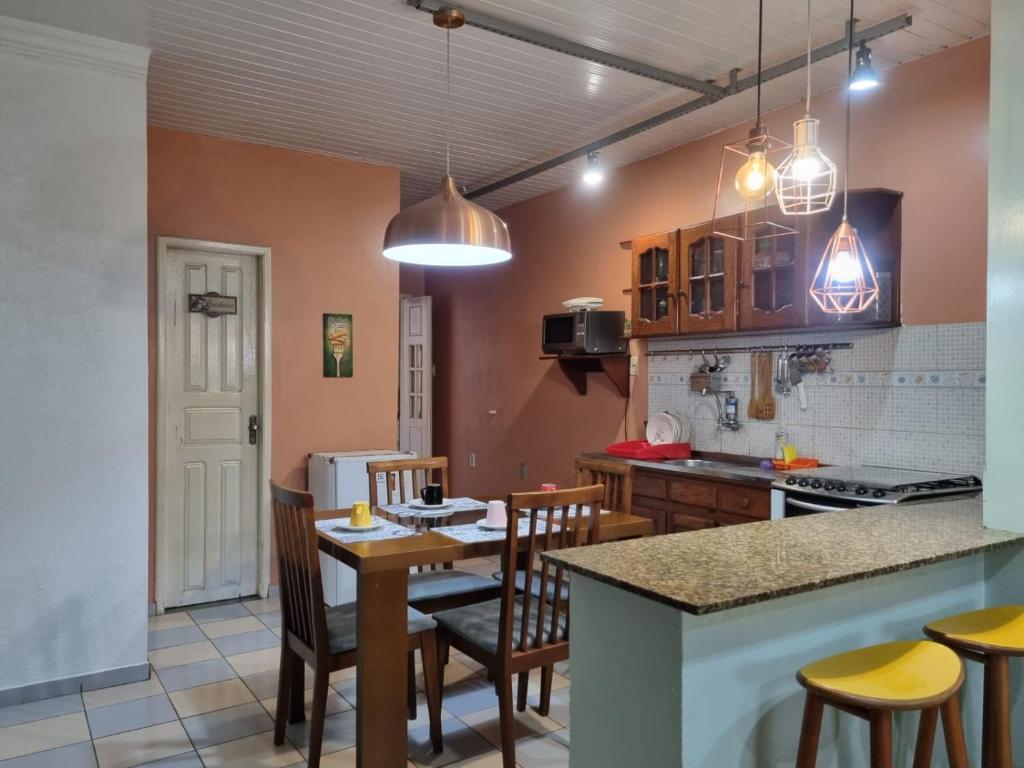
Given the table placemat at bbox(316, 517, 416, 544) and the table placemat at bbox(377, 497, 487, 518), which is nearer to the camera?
the table placemat at bbox(316, 517, 416, 544)

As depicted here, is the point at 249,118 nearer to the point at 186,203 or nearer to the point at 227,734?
the point at 186,203

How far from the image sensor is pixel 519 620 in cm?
265

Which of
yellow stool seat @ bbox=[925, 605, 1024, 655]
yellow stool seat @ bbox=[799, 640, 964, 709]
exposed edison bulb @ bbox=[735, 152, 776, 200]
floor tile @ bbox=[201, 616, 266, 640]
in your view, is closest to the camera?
yellow stool seat @ bbox=[799, 640, 964, 709]

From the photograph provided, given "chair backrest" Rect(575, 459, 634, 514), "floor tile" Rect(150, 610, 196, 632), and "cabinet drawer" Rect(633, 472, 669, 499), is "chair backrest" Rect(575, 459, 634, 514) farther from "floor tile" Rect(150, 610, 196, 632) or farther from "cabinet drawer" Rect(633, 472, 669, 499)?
"floor tile" Rect(150, 610, 196, 632)

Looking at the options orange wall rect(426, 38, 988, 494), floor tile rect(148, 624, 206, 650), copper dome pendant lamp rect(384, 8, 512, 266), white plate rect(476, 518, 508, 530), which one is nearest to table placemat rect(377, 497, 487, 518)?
white plate rect(476, 518, 508, 530)

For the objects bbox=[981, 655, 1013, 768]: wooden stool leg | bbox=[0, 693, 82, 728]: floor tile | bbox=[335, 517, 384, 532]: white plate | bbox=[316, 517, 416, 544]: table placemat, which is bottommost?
bbox=[0, 693, 82, 728]: floor tile

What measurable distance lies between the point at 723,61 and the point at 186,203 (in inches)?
117

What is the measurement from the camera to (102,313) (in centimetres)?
307

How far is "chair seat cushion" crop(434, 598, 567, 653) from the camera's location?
2465 mm

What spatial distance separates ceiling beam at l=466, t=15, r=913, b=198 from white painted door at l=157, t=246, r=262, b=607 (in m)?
1.98

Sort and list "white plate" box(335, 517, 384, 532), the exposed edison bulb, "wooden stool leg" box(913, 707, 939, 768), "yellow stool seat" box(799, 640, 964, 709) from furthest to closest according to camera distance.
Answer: "white plate" box(335, 517, 384, 532) → the exposed edison bulb → "wooden stool leg" box(913, 707, 939, 768) → "yellow stool seat" box(799, 640, 964, 709)

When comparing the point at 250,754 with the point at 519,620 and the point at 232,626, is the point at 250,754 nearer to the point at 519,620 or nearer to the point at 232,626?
the point at 519,620

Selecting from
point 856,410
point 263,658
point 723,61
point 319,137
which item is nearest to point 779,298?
point 856,410

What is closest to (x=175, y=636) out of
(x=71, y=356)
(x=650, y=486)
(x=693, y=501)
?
(x=71, y=356)
